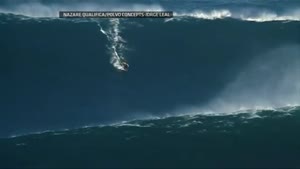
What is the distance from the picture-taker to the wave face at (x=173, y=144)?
152 meters

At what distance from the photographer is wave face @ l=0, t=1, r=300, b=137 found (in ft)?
563

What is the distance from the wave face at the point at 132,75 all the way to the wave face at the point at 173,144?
510 cm

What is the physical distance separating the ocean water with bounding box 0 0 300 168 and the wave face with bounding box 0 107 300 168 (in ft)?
0.88

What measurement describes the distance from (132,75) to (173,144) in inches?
1285

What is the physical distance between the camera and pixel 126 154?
508 feet

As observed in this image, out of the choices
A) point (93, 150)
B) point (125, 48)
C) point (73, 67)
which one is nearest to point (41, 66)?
point (73, 67)

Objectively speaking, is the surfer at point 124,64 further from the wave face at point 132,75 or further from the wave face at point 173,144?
the wave face at point 173,144

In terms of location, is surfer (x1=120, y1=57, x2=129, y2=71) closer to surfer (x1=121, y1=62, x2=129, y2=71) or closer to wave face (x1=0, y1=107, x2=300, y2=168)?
surfer (x1=121, y1=62, x2=129, y2=71)

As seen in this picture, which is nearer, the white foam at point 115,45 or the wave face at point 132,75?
the wave face at point 132,75

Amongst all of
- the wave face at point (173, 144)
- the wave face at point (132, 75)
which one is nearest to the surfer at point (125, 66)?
the wave face at point (132, 75)

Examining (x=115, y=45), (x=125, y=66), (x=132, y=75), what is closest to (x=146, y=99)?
(x=132, y=75)

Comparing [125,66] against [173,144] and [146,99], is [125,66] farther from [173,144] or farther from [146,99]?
[173,144]

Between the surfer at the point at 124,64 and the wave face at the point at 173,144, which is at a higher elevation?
the surfer at the point at 124,64

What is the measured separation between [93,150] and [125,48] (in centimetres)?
4596
